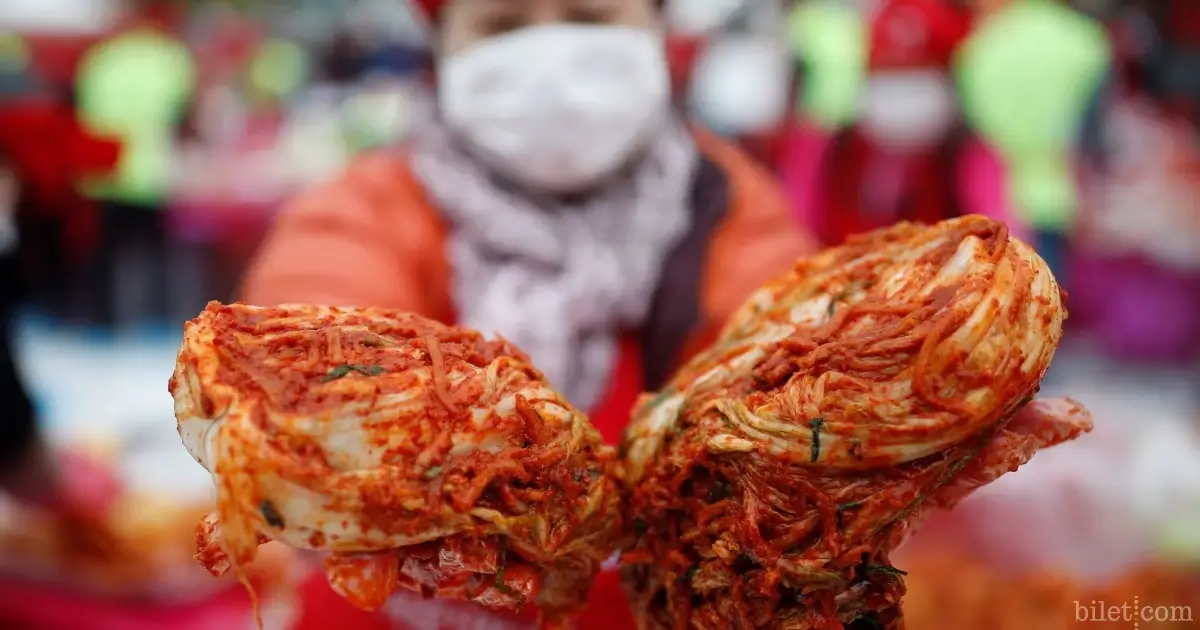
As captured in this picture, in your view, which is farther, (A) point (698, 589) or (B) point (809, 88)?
(B) point (809, 88)

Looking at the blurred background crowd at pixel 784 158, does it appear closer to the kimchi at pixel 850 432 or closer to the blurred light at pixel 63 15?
the blurred light at pixel 63 15

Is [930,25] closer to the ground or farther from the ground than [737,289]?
farther from the ground

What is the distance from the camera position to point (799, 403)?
0.87 m

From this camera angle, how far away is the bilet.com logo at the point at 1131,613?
1216mm

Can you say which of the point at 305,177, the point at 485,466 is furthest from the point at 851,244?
the point at 305,177

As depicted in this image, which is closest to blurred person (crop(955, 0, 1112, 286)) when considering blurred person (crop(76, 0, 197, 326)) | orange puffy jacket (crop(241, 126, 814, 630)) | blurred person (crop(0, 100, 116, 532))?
orange puffy jacket (crop(241, 126, 814, 630))

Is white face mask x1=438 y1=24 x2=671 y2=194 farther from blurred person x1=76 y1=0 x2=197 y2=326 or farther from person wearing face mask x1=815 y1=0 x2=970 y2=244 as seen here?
blurred person x1=76 y1=0 x2=197 y2=326

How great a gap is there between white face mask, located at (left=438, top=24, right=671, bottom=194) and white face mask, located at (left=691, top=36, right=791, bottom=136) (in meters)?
3.30

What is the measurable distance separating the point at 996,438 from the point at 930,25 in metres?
2.69

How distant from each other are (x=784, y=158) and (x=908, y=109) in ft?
2.07

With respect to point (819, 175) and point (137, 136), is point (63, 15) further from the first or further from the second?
point (819, 175)

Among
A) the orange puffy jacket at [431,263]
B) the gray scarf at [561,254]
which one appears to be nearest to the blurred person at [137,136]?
the orange puffy jacket at [431,263]

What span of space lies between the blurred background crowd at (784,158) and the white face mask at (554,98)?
0.79ft

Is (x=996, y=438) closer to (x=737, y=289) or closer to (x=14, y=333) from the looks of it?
(x=737, y=289)
